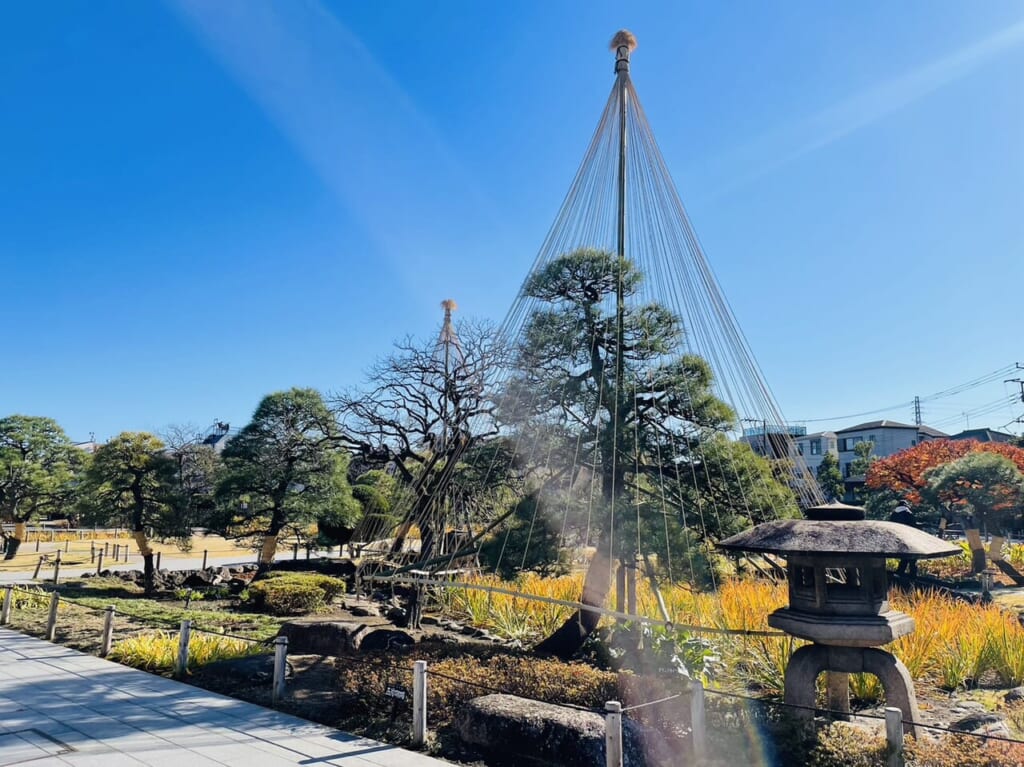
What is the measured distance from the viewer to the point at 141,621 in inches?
514

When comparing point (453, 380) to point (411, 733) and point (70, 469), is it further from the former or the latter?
point (70, 469)

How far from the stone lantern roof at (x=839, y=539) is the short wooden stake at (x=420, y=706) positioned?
3.35 m

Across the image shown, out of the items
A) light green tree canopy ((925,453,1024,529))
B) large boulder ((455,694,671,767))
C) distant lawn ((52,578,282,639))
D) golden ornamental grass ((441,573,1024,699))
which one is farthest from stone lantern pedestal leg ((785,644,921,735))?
light green tree canopy ((925,453,1024,529))

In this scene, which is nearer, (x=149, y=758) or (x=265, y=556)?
(x=149, y=758)

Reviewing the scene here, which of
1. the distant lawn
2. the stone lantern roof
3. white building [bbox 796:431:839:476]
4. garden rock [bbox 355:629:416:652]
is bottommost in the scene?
the distant lawn

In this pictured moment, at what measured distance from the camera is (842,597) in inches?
240

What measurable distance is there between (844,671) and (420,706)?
417 cm

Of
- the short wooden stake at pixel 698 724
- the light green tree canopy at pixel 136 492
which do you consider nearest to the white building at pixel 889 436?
the light green tree canopy at pixel 136 492

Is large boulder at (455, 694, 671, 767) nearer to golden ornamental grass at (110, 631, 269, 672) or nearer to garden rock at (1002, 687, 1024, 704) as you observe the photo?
garden rock at (1002, 687, 1024, 704)

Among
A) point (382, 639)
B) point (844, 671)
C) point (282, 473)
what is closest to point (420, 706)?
point (382, 639)

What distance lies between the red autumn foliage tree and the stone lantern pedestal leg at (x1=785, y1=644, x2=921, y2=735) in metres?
21.6

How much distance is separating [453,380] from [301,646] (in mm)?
7993

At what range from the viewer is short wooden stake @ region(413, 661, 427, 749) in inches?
254

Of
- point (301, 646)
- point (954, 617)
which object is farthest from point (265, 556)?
point (954, 617)
